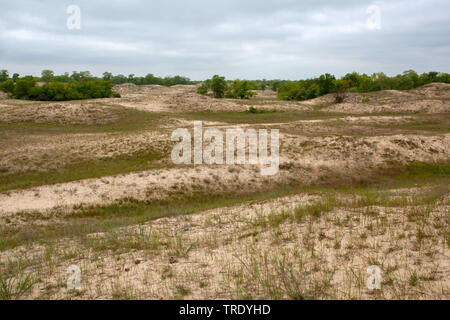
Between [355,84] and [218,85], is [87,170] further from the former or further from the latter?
[355,84]

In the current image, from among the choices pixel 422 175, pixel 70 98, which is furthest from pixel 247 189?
pixel 70 98

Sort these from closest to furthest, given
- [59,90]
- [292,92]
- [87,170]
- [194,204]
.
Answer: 1. [194,204]
2. [87,170]
3. [59,90]
4. [292,92]

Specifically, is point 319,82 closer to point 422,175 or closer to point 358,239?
point 422,175

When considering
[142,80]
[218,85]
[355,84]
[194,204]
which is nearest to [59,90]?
[218,85]

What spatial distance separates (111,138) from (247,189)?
15.5 metres

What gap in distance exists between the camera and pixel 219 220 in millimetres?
10914

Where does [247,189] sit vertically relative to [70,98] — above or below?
below

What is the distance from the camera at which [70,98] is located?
67.6 metres

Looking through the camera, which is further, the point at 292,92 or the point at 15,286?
the point at 292,92

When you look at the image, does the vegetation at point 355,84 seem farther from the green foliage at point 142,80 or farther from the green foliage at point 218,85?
the green foliage at point 142,80

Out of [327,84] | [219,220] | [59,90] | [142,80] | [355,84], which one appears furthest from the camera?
[142,80]

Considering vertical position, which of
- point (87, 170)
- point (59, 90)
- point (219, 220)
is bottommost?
point (87, 170)

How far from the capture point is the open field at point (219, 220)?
6047 mm
